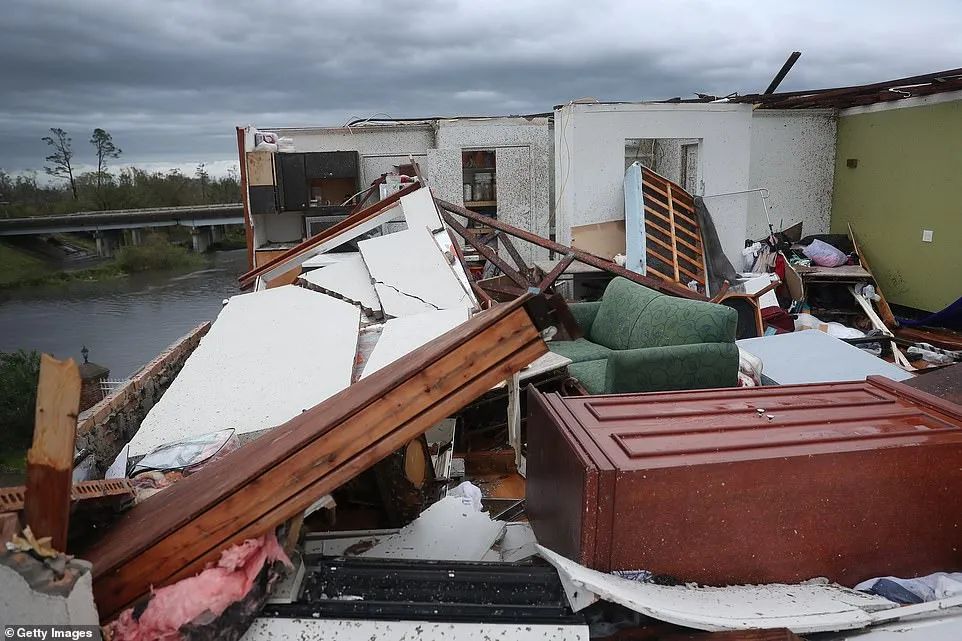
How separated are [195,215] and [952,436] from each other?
26.6 m

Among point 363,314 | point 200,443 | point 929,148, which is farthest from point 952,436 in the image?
point 929,148

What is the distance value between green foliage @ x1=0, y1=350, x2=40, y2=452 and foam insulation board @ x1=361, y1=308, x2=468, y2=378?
10724 mm

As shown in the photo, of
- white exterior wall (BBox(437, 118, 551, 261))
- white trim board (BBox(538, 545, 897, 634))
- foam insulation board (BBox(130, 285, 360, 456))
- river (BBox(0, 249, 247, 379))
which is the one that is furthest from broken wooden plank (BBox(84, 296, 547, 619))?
river (BBox(0, 249, 247, 379))

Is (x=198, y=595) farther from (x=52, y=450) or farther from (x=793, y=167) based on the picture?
(x=793, y=167)

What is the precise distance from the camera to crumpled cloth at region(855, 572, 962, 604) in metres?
1.58

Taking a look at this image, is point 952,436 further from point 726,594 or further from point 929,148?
point 929,148

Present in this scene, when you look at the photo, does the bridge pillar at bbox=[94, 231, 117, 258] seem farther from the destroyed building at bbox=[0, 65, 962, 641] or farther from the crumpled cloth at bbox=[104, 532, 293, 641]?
the crumpled cloth at bbox=[104, 532, 293, 641]

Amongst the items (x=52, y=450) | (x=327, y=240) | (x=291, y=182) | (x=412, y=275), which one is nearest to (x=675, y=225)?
(x=412, y=275)

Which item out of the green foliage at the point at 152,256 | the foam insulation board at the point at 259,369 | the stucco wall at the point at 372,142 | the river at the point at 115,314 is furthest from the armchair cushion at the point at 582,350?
the green foliage at the point at 152,256

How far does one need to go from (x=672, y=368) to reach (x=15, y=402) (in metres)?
13.1

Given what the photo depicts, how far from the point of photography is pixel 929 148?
301 inches

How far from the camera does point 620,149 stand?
751 cm

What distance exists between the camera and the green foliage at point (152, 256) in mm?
23484

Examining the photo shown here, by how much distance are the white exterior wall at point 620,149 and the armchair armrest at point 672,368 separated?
4129 millimetres
